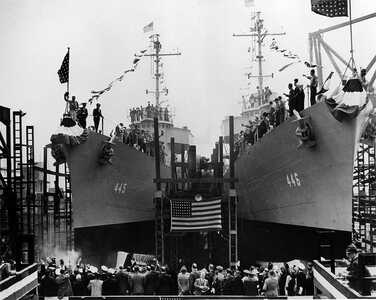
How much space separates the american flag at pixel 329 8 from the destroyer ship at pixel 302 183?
1.03m

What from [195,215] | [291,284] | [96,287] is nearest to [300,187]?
[195,215]

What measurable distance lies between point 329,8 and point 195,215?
17.5ft

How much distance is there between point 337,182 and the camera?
9461mm

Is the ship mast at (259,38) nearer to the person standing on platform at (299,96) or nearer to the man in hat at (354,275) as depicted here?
the person standing on platform at (299,96)

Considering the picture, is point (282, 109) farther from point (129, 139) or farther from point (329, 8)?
point (129, 139)

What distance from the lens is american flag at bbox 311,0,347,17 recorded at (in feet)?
26.1

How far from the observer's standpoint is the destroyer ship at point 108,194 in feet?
38.8

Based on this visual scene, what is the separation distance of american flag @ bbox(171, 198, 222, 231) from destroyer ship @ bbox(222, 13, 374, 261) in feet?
5.02

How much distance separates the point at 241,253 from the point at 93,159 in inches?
186

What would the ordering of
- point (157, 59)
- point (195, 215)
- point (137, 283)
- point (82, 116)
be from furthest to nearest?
point (157, 59) → point (82, 116) → point (195, 215) → point (137, 283)

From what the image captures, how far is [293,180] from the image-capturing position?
1101cm

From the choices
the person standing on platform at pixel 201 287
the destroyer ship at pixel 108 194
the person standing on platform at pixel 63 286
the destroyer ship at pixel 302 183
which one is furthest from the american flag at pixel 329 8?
the destroyer ship at pixel 108 194

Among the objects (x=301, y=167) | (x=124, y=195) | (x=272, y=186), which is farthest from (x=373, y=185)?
(x=124, y=195)

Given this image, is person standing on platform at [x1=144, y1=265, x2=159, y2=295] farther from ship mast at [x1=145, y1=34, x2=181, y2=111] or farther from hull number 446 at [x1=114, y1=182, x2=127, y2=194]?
ship mast at [x1=145, y1=34, x2=181, y2=111]
